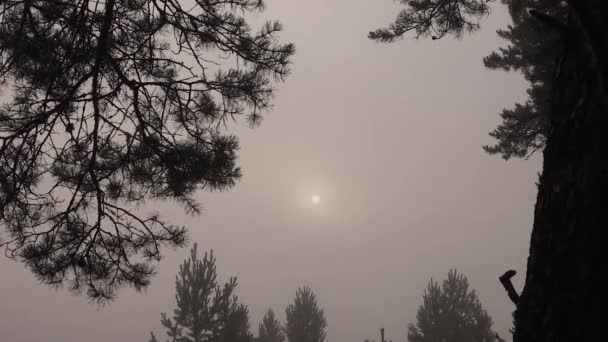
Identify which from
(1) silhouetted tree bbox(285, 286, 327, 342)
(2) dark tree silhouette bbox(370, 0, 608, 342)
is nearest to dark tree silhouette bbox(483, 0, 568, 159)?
(2) dark tree silhouette bbox(370, 0, 608, 342)

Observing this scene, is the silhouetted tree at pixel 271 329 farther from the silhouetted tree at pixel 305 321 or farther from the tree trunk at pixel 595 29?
the tree trunk at pixel 595 29

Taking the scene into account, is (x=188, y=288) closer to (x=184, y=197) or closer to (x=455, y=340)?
(x=455, y=340)

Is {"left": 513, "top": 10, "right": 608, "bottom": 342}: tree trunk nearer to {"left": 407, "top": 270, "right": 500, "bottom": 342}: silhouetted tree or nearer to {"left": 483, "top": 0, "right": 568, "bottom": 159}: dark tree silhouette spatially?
{"left": 483, "top": 0, "right": 568, "bottom": 159}: dark tree silhouette

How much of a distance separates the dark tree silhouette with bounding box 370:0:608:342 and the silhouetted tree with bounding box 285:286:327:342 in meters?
27.9

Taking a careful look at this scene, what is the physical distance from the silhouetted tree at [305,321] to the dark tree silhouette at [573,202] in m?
27.9

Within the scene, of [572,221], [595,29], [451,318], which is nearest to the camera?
[595,29]

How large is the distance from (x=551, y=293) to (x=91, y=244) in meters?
4.79

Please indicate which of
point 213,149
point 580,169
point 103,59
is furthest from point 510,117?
point 580,169

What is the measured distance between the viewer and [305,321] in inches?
1109

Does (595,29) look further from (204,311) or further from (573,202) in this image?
(204,311)

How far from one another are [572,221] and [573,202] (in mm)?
70

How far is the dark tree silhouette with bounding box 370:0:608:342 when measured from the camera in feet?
4.63

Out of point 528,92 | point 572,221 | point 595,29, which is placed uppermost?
point 528,92

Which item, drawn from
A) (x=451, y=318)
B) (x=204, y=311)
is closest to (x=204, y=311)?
(x=204, y=311)
